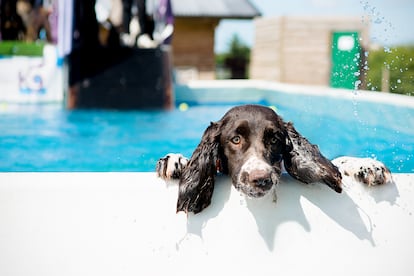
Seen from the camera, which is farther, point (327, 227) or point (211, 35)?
point (211, 35)

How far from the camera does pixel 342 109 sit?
7.76 meters

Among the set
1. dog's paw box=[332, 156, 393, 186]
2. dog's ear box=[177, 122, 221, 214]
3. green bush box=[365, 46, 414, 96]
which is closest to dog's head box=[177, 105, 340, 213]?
dog's ear box=[177, 122, 221, 214]

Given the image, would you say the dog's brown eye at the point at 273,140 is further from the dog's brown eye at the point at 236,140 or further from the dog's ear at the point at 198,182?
the dog's ear at the point at 198,182

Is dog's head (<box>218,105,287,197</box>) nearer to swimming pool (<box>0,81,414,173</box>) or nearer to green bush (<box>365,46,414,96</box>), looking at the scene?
swimming pool (<box>0,81,414,173</box>)

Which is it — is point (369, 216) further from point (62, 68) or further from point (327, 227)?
point (62, 68)

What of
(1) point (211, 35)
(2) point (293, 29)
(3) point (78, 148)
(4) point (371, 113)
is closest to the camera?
(3) point (78, 148)

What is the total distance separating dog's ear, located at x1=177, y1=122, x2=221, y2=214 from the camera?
2102 mm

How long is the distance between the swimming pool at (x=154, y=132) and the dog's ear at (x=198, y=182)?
99.4 inches

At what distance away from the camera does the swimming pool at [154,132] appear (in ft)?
17.5

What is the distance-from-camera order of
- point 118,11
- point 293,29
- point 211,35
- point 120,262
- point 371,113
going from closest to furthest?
point 120,262 → point 371,113 → point 118,11 → point 293,29 → point 211,35

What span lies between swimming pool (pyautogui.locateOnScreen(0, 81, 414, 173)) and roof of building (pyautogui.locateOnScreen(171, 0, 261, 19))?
9522 millimetres

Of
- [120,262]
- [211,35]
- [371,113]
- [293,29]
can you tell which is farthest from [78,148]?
[211,35]

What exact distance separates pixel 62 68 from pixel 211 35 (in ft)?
33.4

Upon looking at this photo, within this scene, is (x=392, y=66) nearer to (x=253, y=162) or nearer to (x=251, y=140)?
(x=251, y=140)
